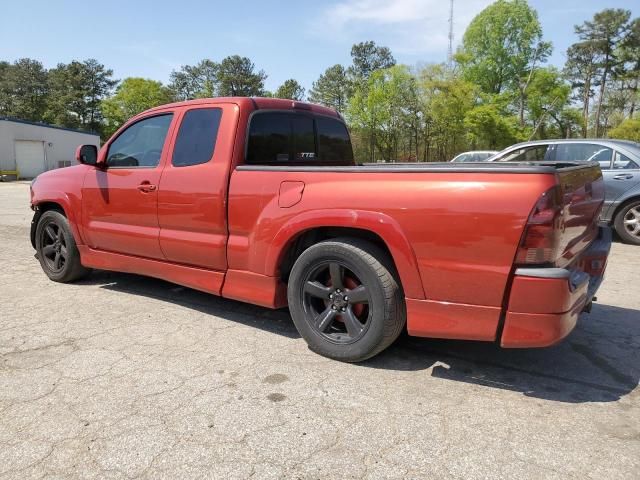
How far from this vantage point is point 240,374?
322 centimetres

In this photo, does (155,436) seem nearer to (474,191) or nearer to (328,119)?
(474,191)

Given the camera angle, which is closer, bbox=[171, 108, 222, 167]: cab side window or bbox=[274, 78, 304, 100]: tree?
bbox=[171, 108, 222, 167]: cab side window

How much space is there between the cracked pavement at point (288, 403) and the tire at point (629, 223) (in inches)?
179

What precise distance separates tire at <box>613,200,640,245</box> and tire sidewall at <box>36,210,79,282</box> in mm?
8001

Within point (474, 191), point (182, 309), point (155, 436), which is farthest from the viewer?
point (182, 309)

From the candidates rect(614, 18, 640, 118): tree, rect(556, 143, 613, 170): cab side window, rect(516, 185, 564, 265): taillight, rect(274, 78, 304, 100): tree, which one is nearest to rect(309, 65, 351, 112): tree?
rect(274, 78, 304, 100): tree

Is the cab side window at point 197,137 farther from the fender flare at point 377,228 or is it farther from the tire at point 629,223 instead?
the tire at point 629,223

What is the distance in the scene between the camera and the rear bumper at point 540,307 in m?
2.67

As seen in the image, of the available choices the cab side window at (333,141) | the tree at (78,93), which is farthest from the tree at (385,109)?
the cab side window at (333,141)

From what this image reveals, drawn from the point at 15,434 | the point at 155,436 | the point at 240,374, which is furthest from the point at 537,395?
the point at 15,434

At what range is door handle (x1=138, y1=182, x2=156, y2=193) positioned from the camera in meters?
4.33

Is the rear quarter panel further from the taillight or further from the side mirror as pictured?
the side mirror

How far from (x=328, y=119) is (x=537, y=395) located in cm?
304

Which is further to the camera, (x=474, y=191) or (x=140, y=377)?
(x=140, y=377)
